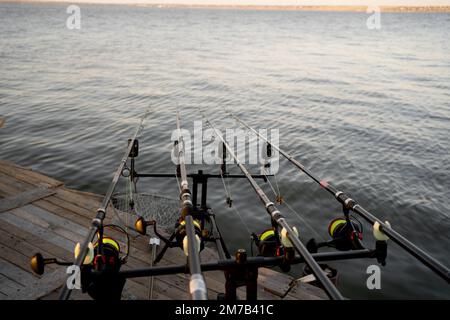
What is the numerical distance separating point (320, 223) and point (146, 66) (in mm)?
28749

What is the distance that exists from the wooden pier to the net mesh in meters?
0.48

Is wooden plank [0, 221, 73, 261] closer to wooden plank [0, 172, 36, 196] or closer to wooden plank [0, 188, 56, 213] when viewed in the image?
wooden plank [0, 188, 56, 213]

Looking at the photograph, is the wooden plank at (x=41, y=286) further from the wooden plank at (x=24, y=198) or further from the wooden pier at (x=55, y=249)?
the wooden plank at (x=24, y=198)

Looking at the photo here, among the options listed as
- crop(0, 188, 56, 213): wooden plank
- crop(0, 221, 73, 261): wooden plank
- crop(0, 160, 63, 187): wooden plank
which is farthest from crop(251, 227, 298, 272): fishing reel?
crop(0, 160, 63, 187): wooden plank

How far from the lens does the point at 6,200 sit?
Answer: 799 centimetres

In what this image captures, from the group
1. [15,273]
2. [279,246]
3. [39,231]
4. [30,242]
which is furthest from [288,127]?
[279,246]

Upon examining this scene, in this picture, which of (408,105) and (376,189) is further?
(408,105)

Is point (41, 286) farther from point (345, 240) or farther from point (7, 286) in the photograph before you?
Answer: point (345, 240)

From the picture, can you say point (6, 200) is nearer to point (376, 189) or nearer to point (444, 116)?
point (376, 189)

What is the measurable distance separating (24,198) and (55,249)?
2.32 meters

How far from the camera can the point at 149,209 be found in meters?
8.41
